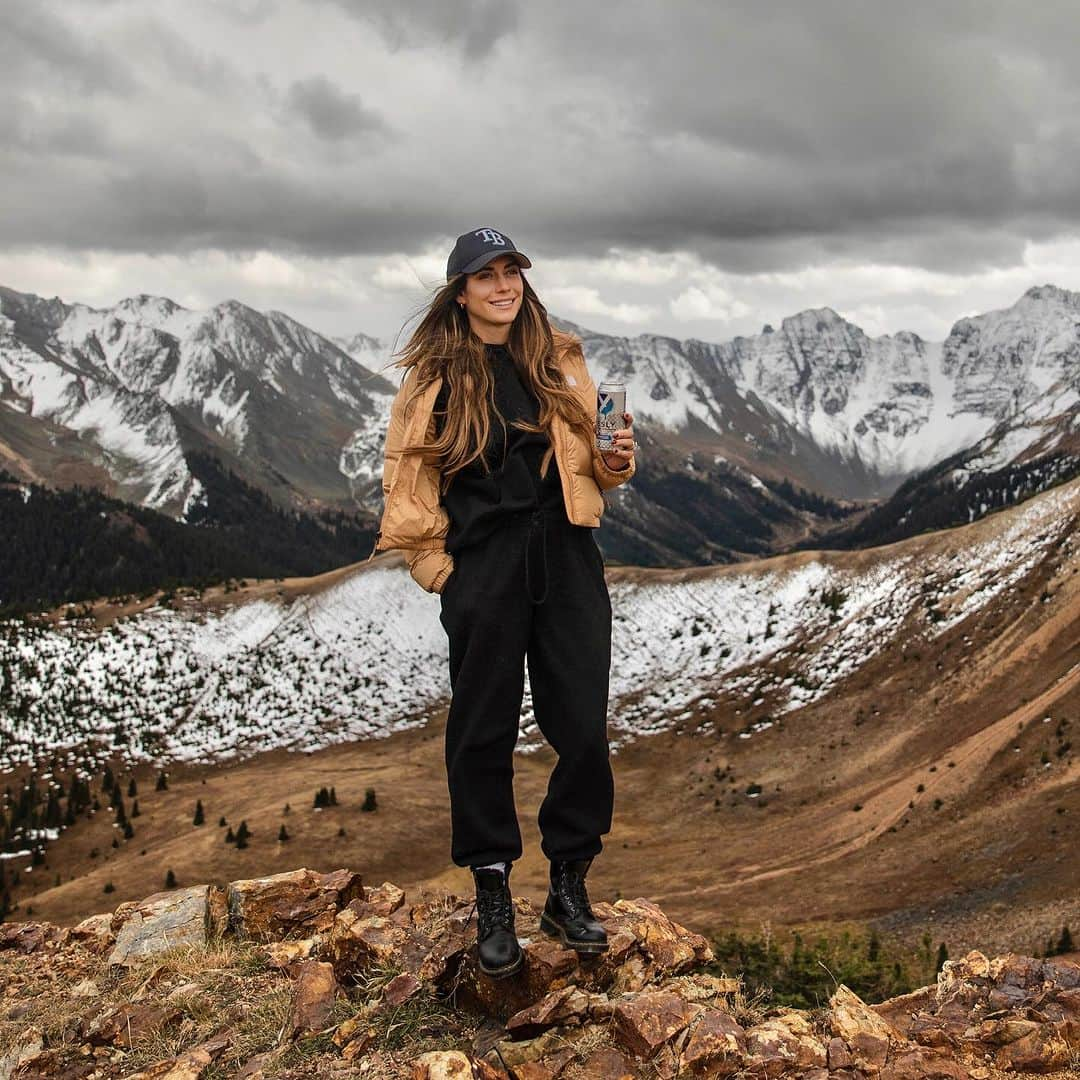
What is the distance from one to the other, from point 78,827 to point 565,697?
46.9 metres

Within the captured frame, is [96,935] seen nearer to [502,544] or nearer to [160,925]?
[160,925]

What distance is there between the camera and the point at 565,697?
21.2 feet

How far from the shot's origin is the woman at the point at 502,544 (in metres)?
6.34

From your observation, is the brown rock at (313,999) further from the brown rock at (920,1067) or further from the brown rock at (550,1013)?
the brown rock at (920,1067)

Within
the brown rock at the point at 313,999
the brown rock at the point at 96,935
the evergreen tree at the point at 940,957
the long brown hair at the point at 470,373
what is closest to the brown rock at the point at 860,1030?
the brown rock at the point at 313,999

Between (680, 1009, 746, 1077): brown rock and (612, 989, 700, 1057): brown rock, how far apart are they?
0.40ft

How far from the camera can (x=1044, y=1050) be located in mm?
5992

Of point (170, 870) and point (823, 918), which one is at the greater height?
point (823, 918)

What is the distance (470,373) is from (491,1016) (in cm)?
470

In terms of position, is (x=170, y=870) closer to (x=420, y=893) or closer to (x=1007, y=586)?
(x=420, y=893)

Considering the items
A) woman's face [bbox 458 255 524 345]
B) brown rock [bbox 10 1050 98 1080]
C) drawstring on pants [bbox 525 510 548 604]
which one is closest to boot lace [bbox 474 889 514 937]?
drawstring on pants [bbox 525 510 548 604]

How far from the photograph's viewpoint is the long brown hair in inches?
250

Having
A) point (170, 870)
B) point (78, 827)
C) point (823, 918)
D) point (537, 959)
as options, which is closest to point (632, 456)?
point (537, 959)

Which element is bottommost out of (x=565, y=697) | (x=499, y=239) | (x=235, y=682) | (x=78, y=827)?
(x=78, y=827)
